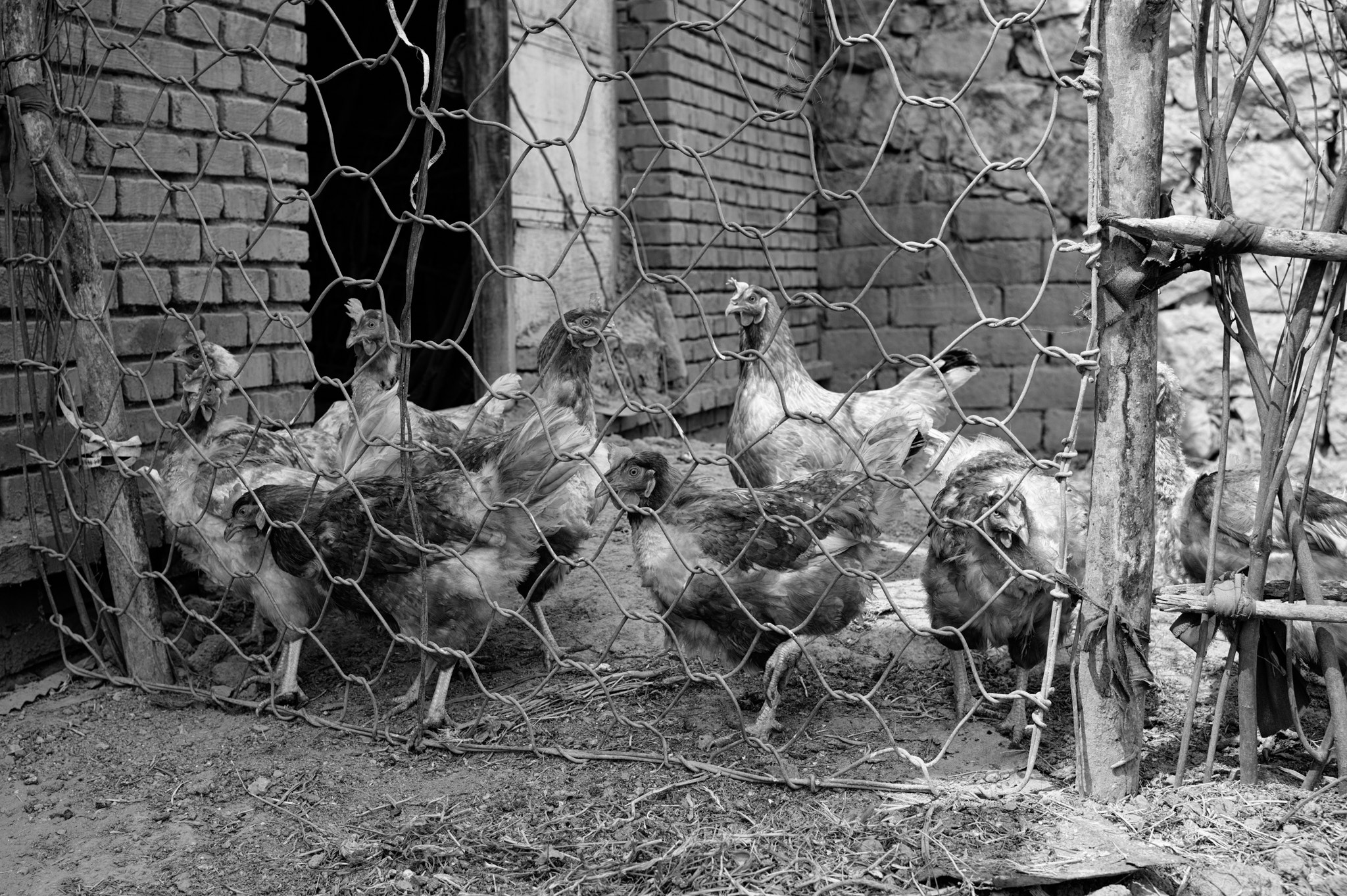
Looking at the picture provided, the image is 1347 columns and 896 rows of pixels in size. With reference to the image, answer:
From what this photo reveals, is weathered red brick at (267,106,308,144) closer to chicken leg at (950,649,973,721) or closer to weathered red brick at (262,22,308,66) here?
weathered red brick at (262,22,308,66)

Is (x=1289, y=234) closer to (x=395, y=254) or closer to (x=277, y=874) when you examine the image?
(x=277, y=874)

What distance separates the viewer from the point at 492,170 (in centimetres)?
612

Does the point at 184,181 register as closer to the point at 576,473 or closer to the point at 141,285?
the point at 141,285

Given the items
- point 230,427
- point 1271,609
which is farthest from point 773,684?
point 230,427

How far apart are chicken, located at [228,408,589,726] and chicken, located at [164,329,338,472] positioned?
1.54ft

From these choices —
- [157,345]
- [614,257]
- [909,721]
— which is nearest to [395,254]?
[614,257]

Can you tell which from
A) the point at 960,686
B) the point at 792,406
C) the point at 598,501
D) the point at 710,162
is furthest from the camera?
the point at 710,162

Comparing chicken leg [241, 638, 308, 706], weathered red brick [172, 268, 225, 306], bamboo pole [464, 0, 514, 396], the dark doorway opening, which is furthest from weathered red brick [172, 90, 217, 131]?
the dark doorway opening

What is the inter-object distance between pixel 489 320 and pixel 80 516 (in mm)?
2928

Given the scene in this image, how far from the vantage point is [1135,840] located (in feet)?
7.04

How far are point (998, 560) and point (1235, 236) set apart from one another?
1.21 meters

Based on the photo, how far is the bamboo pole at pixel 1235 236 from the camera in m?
2.03

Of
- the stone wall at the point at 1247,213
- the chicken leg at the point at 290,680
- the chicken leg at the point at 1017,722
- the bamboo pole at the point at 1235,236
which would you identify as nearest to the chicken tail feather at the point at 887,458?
the chicken leg at the point at 1017,722

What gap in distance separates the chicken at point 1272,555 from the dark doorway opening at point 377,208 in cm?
579
